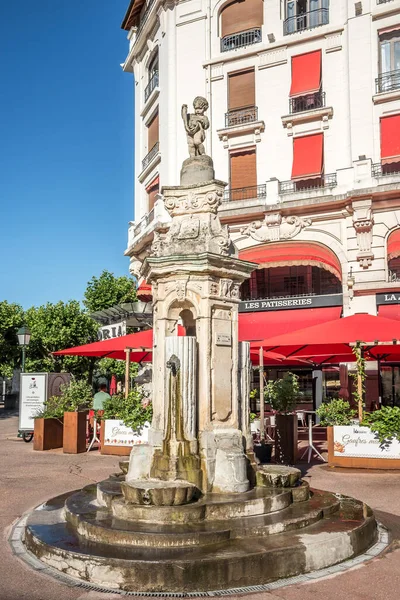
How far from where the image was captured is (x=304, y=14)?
20562 mm

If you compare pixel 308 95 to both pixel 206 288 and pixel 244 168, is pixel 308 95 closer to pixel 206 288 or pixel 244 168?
pixel 244 168

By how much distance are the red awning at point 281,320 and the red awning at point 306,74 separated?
7.26 m

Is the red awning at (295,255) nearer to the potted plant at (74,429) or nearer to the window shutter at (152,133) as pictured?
the window shutter at (152,133)

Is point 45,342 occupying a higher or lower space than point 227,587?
higher

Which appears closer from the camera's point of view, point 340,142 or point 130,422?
point 130,422

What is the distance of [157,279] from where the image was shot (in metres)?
7.43

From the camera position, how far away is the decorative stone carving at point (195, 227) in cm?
732

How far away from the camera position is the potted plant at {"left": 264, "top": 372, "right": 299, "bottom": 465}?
1125 centimetres

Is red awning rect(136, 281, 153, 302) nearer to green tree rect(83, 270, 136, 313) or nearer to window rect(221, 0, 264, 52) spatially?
window rect(221, 0, 264, 52)

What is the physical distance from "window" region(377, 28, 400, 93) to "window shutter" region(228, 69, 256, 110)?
4.31m

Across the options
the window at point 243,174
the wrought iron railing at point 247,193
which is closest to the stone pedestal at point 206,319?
the wrought iron railing at point 247,193

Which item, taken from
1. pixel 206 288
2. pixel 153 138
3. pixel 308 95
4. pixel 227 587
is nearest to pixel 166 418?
pixel 206 288

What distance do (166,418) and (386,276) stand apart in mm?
12759

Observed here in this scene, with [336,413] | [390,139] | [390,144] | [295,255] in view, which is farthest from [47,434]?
[390,139]
